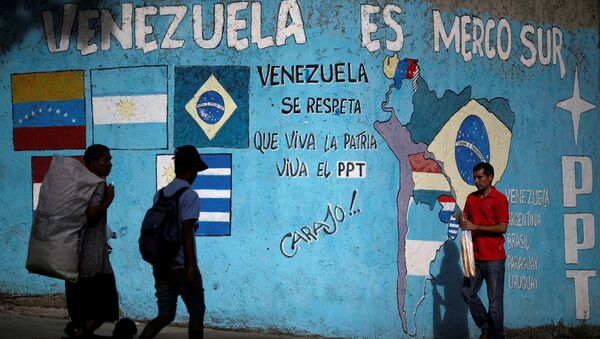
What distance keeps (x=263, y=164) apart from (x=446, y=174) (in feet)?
6.83

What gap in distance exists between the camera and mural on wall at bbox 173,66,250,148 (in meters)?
10.8

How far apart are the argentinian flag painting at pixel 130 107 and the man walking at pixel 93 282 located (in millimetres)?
3292

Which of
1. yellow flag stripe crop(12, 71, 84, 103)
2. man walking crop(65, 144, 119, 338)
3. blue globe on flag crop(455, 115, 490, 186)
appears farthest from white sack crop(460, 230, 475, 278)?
yellow flag stripe crop(12, 71, 84, 103)

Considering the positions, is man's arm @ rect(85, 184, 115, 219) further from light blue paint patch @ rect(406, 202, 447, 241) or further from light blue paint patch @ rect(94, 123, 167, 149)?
light blue paint patch @ rect(406, 202, 447, 241)

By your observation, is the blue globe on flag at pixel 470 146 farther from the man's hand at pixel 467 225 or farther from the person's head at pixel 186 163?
the person's head at pixel 186 163

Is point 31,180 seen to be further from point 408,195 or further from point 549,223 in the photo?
point 549,223

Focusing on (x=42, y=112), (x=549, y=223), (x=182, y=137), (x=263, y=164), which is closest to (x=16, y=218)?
(x=42, y=112)

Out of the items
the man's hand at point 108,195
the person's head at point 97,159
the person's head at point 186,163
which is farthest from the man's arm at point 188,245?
the person's head at point 97,159

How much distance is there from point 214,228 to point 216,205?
249mm

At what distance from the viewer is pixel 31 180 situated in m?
11.5

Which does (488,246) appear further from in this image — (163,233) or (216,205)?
(163,233)

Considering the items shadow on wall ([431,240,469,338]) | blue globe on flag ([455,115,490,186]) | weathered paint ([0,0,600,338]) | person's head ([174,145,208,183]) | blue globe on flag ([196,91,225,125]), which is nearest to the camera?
person's head ([174,145,208,183])

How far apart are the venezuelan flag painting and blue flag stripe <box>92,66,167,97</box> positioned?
241 millimetres

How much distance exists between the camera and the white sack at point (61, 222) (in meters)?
7.49
